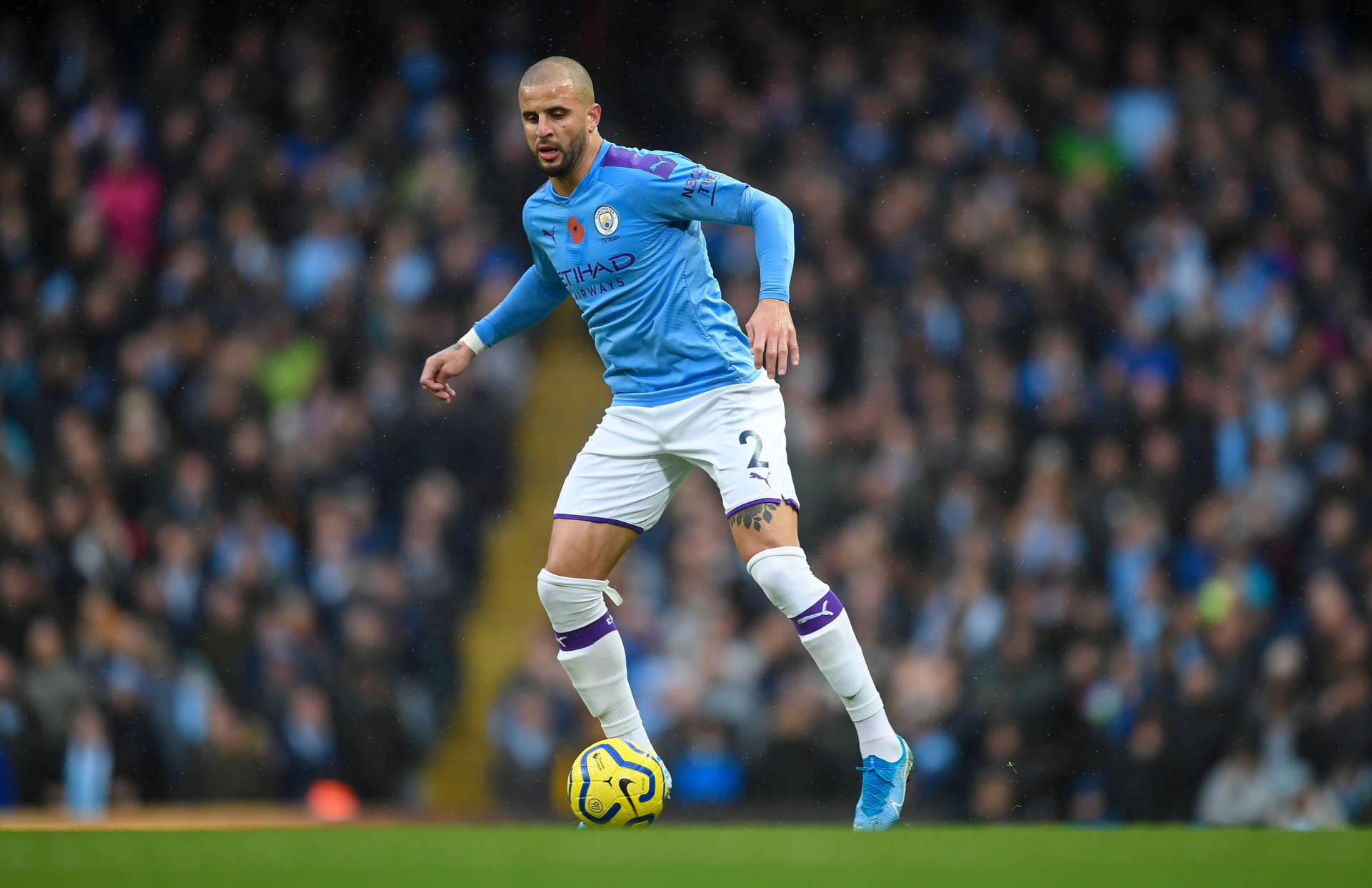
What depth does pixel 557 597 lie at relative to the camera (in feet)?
19.7

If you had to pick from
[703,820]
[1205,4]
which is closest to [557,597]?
[703,820]

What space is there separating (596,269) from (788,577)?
1.30m

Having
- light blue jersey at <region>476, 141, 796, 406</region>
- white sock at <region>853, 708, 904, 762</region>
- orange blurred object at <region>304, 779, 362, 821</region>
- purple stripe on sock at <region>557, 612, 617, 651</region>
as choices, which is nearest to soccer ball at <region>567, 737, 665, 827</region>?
purple stripe on sock at <region>557, 612, 617, 651</region>

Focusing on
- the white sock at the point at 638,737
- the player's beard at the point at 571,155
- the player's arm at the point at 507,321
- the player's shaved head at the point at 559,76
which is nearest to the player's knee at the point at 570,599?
the white sock at the point at 638,737

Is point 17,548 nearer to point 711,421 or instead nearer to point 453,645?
point 453,645

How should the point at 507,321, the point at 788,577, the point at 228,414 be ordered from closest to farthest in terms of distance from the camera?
the point at 788,577
the point at 507,321
the point at 228,414

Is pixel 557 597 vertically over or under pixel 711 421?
under

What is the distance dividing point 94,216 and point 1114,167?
8.66 m

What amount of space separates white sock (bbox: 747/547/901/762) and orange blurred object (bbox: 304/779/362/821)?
246 inches

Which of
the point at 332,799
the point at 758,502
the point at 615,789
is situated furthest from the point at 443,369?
the point at 332,799

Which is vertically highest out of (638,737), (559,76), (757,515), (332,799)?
(559,76)

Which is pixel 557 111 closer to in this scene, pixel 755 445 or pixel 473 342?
pixel 473 342

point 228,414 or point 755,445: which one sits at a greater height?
point 755,445

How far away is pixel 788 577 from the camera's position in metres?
5.72
